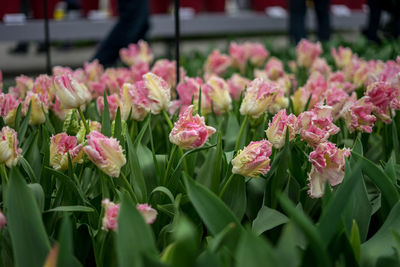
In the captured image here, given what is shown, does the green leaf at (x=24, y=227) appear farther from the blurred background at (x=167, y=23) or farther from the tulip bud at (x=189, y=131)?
the blurred background at (x=167, y=23)

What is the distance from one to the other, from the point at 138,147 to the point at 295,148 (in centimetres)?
31

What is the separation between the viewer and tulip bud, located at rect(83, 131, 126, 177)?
763mm

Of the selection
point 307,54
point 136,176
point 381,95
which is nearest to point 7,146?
point 136,176

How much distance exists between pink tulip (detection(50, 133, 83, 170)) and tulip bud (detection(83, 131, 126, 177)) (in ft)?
0.38

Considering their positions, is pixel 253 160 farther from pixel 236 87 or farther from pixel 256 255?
pixel 236 87

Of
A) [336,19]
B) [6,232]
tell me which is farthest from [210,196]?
[336,19]

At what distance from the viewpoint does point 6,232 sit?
2.51ft

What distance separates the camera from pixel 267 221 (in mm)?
820

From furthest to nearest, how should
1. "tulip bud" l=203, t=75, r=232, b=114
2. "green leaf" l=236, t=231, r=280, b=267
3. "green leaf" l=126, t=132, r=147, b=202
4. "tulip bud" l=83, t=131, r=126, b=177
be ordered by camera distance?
"tulip bud" l=203, t=75, r=232, b=114, "green leaf" l=126, t=132, r=147, b=202, "tulip bud" l=83, t=131, r=126, b=177, "green leaf" l=236, t=231, r=280, b=267

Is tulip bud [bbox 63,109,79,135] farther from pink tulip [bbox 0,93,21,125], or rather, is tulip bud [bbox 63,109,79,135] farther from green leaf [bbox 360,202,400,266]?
green leaf [bbox 360,202,400,266]

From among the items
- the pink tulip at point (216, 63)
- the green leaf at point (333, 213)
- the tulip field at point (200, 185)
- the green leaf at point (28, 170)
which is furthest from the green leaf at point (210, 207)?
the pink tulip at point (216, 63)

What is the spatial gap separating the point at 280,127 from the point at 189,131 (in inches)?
6.8

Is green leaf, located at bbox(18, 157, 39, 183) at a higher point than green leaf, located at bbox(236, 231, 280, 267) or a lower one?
lower

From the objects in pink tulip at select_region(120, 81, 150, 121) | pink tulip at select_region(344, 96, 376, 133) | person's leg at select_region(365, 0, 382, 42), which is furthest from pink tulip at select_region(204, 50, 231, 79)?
person's leg at select_region(365, 0, 382, 42)
